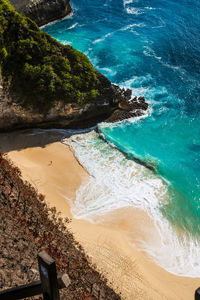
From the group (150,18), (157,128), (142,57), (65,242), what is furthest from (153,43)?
(65,242)

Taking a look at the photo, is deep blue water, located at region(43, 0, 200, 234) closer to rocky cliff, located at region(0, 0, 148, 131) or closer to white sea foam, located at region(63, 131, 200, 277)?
white sea foam, located at region(63, 131, 200, 277)

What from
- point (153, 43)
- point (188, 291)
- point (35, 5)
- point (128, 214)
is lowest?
point (188, 291)

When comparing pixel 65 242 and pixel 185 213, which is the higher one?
pixel 65 242

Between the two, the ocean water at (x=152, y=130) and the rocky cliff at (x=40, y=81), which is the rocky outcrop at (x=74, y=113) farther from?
the ocean water at (x=152, y=130)

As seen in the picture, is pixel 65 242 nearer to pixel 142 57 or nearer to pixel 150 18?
pixel 142 57

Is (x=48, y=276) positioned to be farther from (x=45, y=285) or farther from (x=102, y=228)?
(x=102, y=228)

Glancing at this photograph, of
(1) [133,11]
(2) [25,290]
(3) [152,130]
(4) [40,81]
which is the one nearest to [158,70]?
(3) [152,130]

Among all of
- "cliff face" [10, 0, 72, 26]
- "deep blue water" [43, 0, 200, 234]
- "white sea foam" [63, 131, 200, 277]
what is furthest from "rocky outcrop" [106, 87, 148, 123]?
"cliff face" [10, 0, 72, 26]
